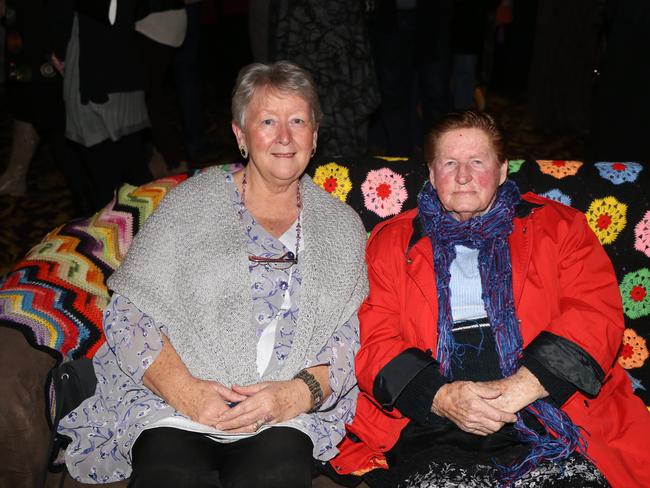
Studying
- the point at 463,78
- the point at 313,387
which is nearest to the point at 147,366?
the point at 313,387

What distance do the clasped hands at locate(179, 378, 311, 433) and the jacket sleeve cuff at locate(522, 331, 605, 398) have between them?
2.09 feet

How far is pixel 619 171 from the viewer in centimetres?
236

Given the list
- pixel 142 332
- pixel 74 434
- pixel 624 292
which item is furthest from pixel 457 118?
pixel 74 434

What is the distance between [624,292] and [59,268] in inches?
71.3

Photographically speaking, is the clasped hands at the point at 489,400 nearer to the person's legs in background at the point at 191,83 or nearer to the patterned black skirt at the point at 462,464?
the patterned black skirt at the point at 462,464

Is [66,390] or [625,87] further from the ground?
[625,87]

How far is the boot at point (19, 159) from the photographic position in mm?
4613

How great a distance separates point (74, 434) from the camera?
202cm

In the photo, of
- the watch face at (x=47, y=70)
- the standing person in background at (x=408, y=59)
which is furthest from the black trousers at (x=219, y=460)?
the standing person in background at (x=408, y=59)

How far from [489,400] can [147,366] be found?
929 millimetres

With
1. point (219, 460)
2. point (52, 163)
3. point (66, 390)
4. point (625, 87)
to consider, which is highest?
point (625, 87)

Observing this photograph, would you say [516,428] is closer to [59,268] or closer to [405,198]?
[405,198]

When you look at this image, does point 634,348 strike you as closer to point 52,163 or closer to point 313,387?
point 313,387

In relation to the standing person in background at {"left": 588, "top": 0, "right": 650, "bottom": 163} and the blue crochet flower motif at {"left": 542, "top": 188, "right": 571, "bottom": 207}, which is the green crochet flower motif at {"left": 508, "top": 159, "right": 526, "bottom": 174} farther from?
the standing person in background at {"left": 588, "top": 0, "right": 650, "bottom": 163}
